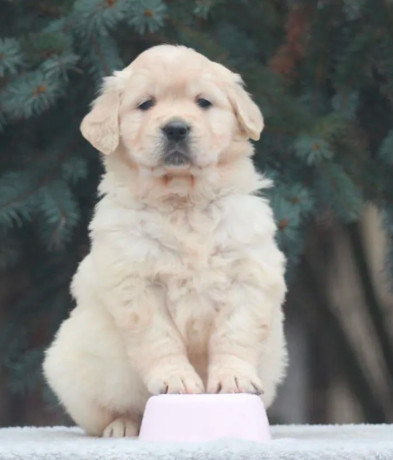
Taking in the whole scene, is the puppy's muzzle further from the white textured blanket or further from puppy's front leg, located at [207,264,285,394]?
the white textured blanket

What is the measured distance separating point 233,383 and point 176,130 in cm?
75

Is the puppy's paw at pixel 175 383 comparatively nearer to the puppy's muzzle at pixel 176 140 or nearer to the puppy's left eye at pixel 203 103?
the puppy's muzzle at pixel 176 140

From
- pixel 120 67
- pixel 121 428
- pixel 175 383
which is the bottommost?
pixel 121 428

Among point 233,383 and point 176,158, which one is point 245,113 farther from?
point 233,383

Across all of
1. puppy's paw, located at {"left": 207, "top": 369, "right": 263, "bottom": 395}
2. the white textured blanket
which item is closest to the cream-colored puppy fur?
puppy's paw, located at {"left": 207, "top": 369, "right": 263, "bottom": 395}

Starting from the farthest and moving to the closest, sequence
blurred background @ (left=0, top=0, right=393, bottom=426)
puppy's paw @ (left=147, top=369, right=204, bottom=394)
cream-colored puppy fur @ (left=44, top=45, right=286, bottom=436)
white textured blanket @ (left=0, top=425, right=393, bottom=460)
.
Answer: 1. blurred background @ (left=0, top=0, right=393, bottom=426)
2. cream-colored puppy fur @ (left=44, top=45, right=286, bottom=436)
3. puppy's paw @ (left=147, top=369, right=204, bottom=394)
4. white textured blanket @ (left=0, top=425, right=393, bottom=460)

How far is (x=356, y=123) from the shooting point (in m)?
5.35

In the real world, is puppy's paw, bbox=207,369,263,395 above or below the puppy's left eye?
below

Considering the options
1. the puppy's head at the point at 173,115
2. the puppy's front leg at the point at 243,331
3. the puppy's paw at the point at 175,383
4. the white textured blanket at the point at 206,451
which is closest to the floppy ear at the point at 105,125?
the puppy's head at the point at 173,115

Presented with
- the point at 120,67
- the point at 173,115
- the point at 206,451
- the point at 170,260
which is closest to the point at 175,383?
the point at 170,260

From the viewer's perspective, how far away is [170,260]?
320 centimetres

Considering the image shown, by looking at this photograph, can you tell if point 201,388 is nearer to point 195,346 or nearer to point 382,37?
point 195,346

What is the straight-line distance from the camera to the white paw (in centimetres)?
336

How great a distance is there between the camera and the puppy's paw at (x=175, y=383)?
3.02 meters
